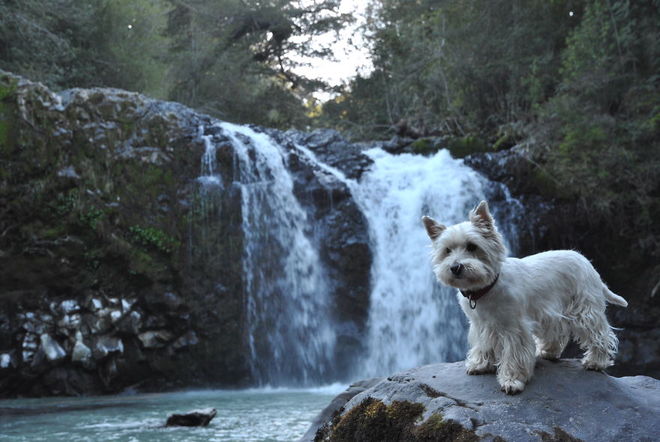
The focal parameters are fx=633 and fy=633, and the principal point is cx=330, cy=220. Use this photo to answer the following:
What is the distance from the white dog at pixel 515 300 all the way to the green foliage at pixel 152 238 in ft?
33.4

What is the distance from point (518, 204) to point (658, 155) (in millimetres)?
3154

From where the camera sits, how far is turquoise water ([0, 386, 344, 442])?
23.8ft

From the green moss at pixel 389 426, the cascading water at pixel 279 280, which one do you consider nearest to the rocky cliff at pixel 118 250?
the cascading water at pixel 279 280

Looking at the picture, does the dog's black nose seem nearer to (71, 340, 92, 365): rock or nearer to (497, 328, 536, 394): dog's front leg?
(497, 328, 536, 394): dog's front leg

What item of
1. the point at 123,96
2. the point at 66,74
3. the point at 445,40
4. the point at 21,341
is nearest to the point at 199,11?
the point at 66,74

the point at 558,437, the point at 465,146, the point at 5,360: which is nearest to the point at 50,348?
the point at 5,360

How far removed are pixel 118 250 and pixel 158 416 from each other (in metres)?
4.72

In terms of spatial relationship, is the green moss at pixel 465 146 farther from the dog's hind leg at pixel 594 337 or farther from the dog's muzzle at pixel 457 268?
the dog's muzzle at pixel 457 268

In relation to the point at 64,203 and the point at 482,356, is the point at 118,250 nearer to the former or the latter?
the point at 64,203

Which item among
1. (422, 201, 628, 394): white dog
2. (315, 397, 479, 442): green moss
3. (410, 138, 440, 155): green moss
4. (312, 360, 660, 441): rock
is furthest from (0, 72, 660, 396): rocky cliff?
(422, 201, 628, 394): white dog

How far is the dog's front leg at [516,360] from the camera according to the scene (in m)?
3.65

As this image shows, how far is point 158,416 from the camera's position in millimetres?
8844

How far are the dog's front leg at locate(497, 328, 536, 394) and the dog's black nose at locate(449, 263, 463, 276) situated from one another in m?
0.54

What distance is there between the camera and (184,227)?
45.1ft
